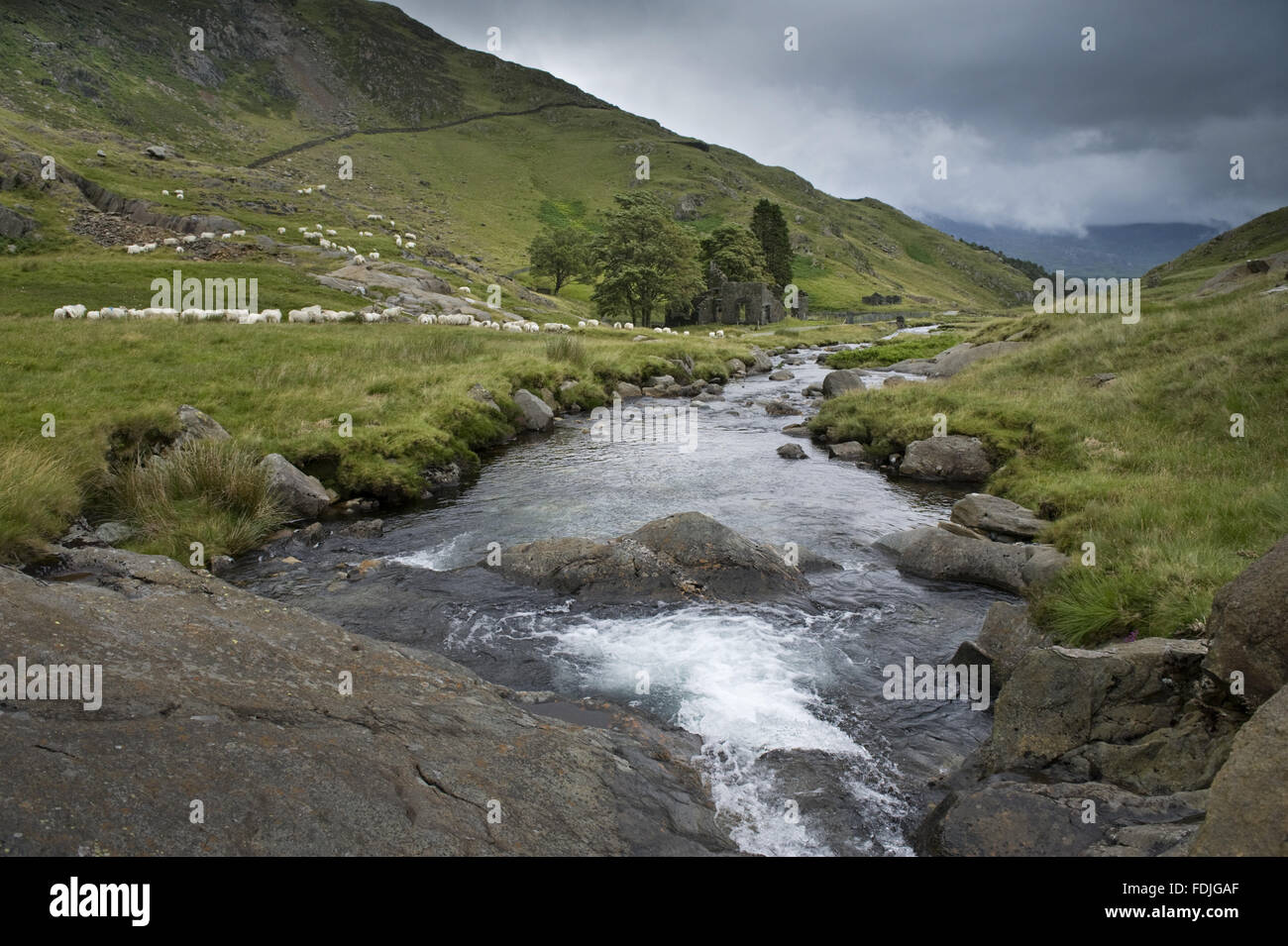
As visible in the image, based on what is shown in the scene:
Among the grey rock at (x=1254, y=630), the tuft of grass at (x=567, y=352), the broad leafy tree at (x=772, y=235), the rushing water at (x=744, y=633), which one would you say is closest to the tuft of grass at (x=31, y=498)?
the rushing water at (x=744, y=633)

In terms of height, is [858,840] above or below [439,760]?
below

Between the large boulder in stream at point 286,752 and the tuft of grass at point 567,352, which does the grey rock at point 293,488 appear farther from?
the tuft of grass at point 567,352

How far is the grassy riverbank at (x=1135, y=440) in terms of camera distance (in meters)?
9.42

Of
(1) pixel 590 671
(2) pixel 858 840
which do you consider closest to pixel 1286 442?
(2) pixel 858 840

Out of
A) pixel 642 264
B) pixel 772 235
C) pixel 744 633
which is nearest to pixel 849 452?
pixel 744 633

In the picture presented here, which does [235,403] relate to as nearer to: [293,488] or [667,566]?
[293,488]

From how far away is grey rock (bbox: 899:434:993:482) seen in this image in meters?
21.8

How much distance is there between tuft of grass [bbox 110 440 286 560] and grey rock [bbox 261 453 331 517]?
30 cm

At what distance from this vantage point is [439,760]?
6.46 meters

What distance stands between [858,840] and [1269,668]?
4.02 meters

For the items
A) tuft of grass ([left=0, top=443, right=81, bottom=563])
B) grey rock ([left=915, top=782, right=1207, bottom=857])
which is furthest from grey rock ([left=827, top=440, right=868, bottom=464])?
tuft of grass ([left=0, top=443, right=81, bottom=563])

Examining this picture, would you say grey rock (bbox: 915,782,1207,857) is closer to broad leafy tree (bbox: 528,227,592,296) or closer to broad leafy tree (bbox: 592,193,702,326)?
broad leafy tree (bbox: 592,193,702,326)
